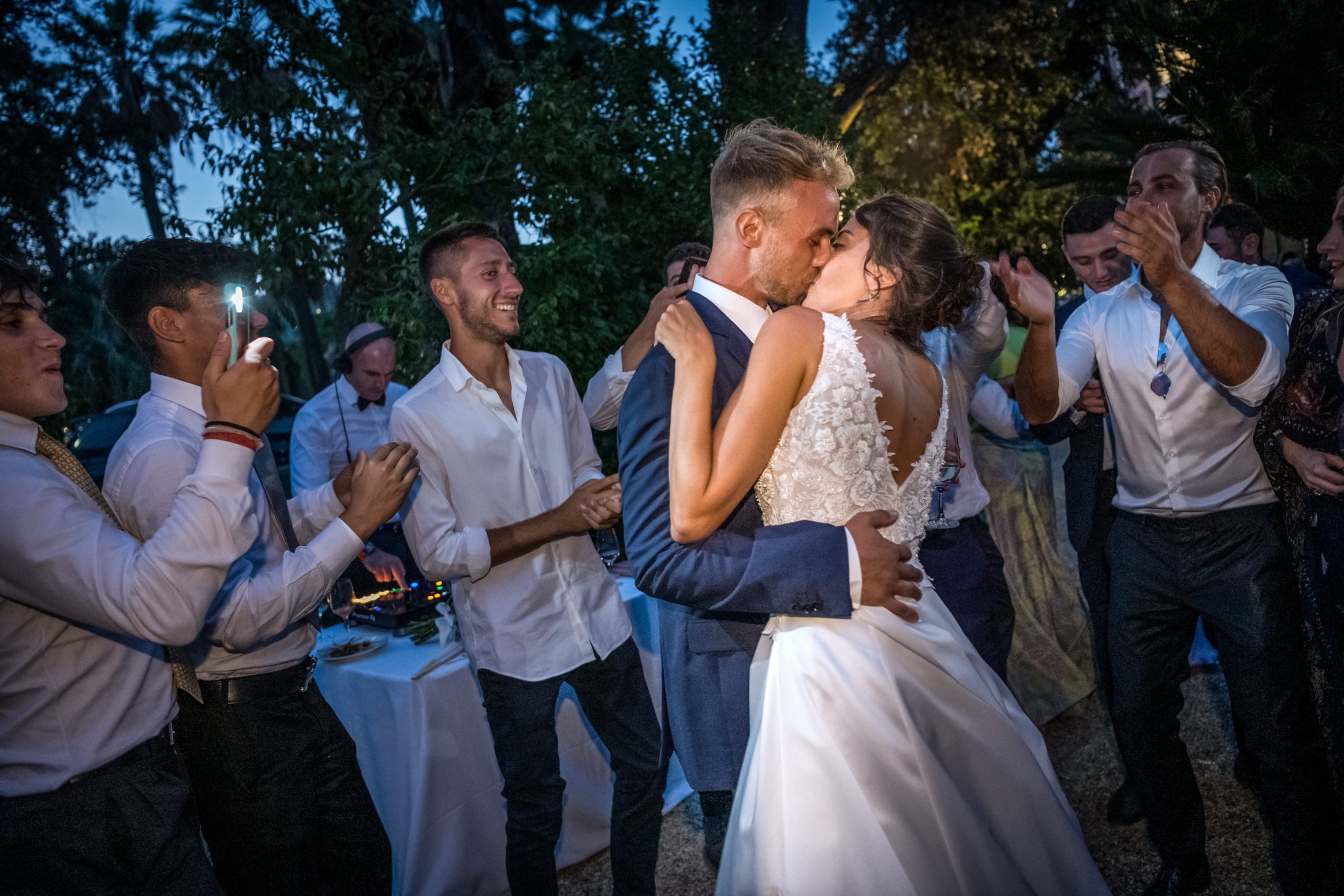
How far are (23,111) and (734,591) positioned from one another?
1899cm

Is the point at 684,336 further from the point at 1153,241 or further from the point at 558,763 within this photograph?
the point at 558,763

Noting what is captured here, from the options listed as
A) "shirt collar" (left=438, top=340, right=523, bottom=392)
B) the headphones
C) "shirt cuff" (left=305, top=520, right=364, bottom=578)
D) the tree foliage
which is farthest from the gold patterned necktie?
the tree foliage

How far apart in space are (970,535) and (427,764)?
79.4 inches

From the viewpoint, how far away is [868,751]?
5.14ft

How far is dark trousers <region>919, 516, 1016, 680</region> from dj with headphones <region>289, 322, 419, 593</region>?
2.52m

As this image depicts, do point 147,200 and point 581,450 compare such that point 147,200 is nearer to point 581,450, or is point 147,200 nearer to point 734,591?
point 581,450

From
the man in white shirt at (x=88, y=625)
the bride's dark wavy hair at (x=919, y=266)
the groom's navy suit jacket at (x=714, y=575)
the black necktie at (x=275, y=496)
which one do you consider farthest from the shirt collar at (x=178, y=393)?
the bride's dark wavy hair at (x=919, y=266)

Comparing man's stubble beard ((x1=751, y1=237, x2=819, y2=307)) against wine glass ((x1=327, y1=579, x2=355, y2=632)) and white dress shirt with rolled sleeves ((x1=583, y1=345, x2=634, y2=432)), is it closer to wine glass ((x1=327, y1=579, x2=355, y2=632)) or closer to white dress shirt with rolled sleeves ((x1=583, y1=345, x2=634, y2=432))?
white dress shirt with rolled sleeves ((x1=583, y1=345, x2=634, y2=432))

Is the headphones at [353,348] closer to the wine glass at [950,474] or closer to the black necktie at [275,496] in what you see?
the black necktie at [275,496]

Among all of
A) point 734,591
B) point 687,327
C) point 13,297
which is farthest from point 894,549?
point 13,297

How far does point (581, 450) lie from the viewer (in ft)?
9.84

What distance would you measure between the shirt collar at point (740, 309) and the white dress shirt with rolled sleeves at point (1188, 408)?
1411mm

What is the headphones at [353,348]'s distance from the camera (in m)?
5.00

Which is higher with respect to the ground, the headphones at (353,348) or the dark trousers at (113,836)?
the headphones at (353,348)
